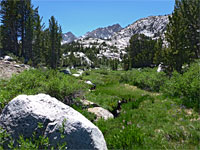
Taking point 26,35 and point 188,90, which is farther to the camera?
point 26,35

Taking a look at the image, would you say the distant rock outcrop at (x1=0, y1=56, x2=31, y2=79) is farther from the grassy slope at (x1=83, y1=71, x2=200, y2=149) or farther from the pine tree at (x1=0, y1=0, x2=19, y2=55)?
the pine tree at (x1=0, y1=0, x2=19, y2=55)

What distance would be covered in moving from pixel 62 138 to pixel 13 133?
125cm

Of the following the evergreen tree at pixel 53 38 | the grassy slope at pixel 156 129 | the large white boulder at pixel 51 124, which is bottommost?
the grassy slope at pixel 156 129

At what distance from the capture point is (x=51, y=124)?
11.8 ft

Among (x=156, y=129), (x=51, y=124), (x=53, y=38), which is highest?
(x=53, y=38)

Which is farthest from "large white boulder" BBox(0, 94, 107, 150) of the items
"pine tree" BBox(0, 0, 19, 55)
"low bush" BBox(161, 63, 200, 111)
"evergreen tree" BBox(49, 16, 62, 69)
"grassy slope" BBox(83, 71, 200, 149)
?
A: "pine tree" BBox(0, 0, 19, 55)

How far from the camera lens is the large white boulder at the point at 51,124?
11.3 ft

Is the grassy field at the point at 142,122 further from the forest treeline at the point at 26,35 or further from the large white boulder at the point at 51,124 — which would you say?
the forest treeline at the point at 26,35

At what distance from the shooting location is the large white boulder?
11.3 ft

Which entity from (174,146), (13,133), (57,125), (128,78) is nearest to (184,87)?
(174,146)

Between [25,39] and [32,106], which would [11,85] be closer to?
[32,106]

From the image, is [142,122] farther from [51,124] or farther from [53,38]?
[53,38]

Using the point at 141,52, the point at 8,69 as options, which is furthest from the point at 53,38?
the point at 141,52

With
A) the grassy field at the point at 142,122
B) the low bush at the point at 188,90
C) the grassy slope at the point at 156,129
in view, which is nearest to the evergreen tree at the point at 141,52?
the low bush at the point at 188,90
